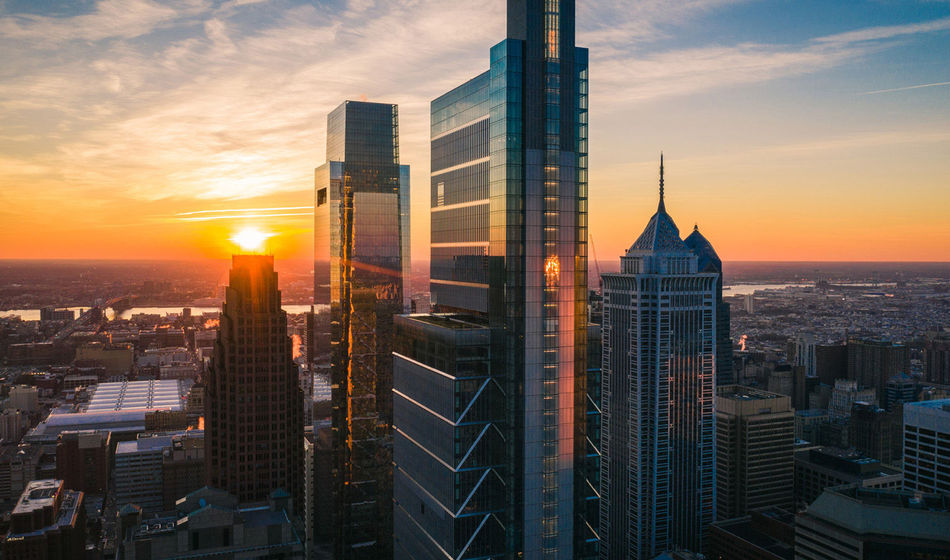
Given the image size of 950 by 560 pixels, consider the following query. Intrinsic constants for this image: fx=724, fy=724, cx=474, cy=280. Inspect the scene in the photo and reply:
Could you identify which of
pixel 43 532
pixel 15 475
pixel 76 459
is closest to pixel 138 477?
pixel 76 459

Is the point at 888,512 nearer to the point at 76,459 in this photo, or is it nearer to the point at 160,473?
the point at 160,473

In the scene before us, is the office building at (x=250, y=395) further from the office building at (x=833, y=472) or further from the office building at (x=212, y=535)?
the office building at (x=833, y=472)

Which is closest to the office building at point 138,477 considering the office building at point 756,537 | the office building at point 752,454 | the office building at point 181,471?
the office building at point 181,471

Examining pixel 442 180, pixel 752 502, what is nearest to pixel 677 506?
pixel 752 502

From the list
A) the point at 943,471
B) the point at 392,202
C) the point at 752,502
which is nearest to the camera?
the point at 943,471

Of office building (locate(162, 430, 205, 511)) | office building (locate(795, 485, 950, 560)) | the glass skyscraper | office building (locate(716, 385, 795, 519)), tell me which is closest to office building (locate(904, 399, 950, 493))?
office building (locate(795, 485, 950, 560))

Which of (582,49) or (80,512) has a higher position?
(582,49)

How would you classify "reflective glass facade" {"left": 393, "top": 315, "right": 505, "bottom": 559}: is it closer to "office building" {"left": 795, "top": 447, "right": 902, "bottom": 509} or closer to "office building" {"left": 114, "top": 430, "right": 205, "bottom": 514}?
"office building" {"left": 795, "top": 447, "right": 902, "bottom": 509}

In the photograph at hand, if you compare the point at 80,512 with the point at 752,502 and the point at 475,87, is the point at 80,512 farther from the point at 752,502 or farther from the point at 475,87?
the point at 752,502
